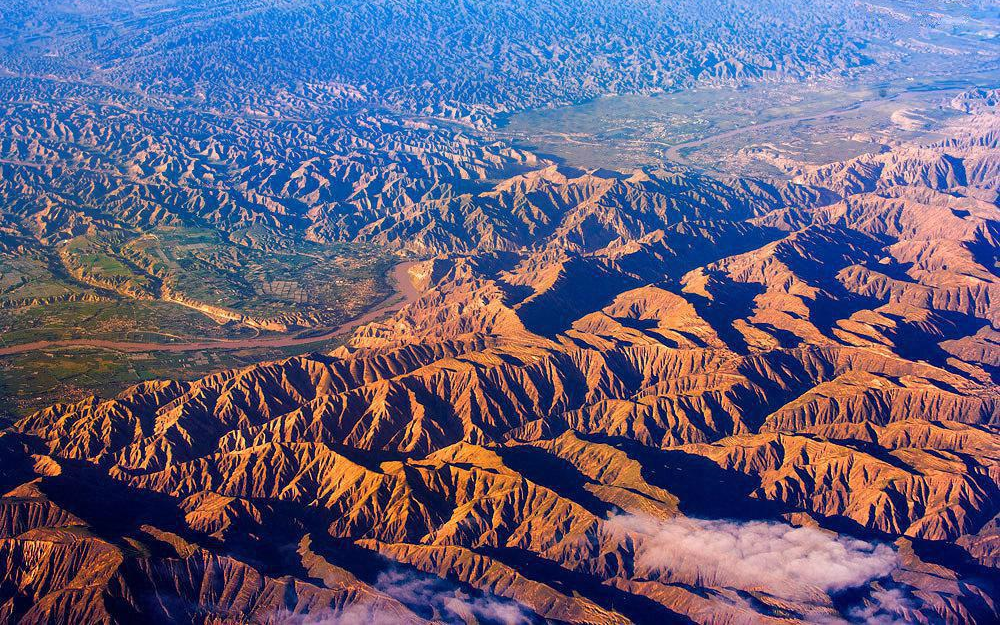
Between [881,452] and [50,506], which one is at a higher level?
[50,506]

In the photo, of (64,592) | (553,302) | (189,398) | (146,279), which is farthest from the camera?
(146,279)

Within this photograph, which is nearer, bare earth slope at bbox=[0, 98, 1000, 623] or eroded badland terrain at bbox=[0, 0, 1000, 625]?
bare earth slope at bbox=[0, 98, 1000, 623]

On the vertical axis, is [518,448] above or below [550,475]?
above

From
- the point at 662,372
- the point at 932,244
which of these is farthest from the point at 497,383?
the point at 932,244

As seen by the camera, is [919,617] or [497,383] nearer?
[919,617]

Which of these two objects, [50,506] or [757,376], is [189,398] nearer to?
[50,506]

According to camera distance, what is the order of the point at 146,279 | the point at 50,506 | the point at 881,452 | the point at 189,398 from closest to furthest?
the point at 50,506, the point at 881,452, the point at 189,398, the point at 146,279

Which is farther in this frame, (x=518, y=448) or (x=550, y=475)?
(x=518, y=448)

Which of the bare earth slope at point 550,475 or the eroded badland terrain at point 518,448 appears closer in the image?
the bare earth slope at point 550,475
